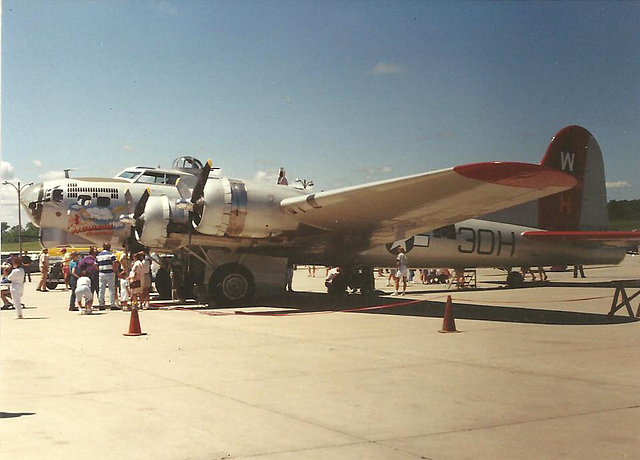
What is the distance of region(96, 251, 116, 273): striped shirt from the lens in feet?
52.5

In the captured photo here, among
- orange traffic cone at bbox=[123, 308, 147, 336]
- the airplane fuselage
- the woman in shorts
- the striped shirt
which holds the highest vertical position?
the airplane fuselage

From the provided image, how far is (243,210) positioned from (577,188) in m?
10.8

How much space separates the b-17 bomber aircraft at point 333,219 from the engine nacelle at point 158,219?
0.03 metres

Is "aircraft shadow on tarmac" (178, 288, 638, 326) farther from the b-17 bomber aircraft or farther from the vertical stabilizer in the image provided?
the vertical stabilizer

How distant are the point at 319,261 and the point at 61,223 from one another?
7.06m

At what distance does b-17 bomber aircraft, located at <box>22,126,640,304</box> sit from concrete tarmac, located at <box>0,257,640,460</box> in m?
2.68

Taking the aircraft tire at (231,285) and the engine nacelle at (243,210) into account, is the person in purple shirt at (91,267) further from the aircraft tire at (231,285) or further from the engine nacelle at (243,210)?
the engine nacelle at (243,210)

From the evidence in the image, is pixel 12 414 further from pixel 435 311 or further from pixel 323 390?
pixel 435 311

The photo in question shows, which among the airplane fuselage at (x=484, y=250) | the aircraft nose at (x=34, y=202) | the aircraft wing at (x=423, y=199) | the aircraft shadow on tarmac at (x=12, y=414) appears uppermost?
the aircraft nose at (x=34, y=202)

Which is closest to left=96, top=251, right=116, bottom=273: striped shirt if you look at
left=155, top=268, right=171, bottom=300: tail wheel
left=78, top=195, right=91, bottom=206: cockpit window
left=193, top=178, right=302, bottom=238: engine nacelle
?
left=78, top=195, right=91, bottom=206: cockpit window

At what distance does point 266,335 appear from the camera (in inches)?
413

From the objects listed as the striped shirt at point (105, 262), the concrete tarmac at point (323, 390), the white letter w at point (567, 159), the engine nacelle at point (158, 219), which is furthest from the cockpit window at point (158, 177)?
the white letter w at point (567, 159)

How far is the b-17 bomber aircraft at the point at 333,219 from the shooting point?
13.2 metres

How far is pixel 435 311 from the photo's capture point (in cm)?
1474
